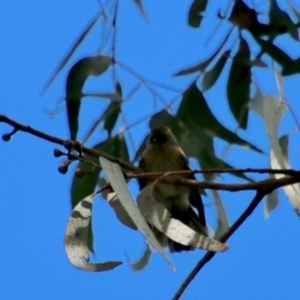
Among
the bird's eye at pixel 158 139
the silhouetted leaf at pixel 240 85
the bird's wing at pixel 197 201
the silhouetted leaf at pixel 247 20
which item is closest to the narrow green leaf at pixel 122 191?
the silhouetted leaf at pixel 240 85

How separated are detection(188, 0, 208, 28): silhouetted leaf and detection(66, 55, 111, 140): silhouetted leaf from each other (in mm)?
226

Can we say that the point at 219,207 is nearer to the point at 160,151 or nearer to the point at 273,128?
the point at 273,128

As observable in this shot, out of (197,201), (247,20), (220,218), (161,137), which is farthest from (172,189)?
(247,20)

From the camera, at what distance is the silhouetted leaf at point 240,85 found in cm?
144

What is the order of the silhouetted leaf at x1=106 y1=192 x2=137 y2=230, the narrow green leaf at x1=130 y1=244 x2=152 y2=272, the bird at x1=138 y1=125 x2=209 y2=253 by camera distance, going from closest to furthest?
1. the silhouetted leaf at x1=106 y1=192 x2=137 y2=230
2. the narrow green leaf at x1=130 y1=244 x2=152 y2=272
3. the bird at x1=138 y1=125 x2=209 y2=253

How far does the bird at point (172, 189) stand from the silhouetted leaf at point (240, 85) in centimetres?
20

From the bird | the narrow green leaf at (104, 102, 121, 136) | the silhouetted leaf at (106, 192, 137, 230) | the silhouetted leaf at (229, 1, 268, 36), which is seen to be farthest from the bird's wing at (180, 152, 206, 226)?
the silhouetted leaf at (106, 192, 137, 230)

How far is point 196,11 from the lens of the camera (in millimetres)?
1562

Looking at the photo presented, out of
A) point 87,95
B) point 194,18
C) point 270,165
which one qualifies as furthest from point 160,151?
point 270,165

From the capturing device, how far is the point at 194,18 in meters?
1.56

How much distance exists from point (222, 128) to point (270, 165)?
0.94 feet

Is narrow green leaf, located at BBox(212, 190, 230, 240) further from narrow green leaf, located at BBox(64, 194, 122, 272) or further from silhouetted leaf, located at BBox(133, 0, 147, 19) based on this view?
narrow green leaf, located at BBox(64, 194, 122, 272)

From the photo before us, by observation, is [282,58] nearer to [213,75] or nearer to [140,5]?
[213,75]

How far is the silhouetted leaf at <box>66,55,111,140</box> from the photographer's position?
4.50 feet
